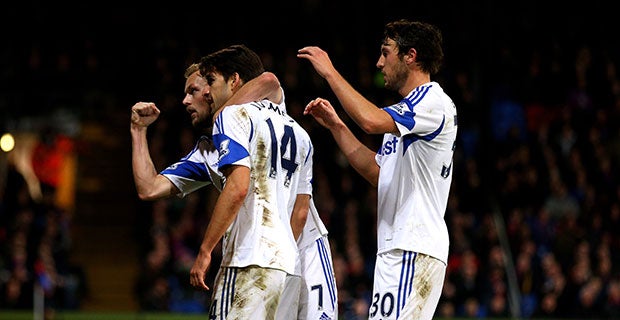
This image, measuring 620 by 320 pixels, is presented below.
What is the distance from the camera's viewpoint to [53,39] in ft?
57.5

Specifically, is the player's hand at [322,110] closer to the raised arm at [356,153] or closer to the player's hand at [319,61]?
the raised arm at [356,153]

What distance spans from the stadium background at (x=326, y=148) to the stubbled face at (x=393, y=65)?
6.70 meters

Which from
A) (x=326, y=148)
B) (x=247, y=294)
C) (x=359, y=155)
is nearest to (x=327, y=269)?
(x=359, y=155)

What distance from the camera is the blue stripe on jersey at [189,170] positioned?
5.81 m

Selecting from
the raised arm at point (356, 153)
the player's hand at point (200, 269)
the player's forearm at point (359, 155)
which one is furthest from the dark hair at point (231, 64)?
the player's hand at point (200, 269)

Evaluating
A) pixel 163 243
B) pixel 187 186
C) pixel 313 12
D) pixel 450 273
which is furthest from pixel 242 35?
pixel 187 186

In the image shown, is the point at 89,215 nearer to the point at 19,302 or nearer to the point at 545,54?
the point at 19,302

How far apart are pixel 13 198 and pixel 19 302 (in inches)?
81.2

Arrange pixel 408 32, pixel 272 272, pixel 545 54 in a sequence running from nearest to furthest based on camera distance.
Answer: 1. pixel 272 272
2. pixel 408 32
3. pixel 545 54

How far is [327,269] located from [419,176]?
873mm

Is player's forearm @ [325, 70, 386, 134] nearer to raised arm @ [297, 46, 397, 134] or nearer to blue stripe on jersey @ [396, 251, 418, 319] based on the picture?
raised arm @ [297, 46, 397, 134]

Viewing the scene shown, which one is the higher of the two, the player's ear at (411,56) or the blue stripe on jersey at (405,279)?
the player's ear at (411,56)

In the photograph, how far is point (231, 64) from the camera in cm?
548

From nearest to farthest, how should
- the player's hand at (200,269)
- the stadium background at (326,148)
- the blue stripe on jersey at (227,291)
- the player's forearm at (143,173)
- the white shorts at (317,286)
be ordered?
1. the player's hand at (200,269)
2. the blue stripe on jersey at (227,291)
3. the player's forearm at (143,173)
4. the white shorts at (317,286)
5. the stadium background at (326,148)
